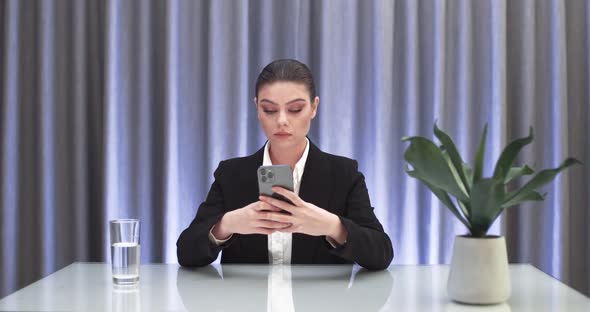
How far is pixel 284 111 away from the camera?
1847 millimetres

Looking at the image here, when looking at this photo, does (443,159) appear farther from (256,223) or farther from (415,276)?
(256,223)

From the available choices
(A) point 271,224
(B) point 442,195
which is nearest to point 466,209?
(B) point 442,195

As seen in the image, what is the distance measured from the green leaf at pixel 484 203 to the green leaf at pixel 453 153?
4 centimetres

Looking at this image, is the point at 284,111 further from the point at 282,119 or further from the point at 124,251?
the point at 124,251

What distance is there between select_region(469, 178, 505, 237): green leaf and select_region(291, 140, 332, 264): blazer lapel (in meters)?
0.75

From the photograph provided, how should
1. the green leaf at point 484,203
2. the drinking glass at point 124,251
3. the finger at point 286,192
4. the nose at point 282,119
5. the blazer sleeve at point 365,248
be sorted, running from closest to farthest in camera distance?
the green leaf at point 484,203, the drinking glass at point 124,251, the finger at point 286,192, the blazer sleeve at point 365,248, the nose at point 282,119

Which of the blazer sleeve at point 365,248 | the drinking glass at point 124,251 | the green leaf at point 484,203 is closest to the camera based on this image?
the green leaf at point 484,203

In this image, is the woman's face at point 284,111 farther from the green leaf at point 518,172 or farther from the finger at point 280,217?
the green leaf at point 518,172

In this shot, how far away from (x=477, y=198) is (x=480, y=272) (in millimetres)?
138

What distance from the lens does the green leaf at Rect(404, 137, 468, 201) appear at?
1.20 meters

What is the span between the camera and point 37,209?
113 inches

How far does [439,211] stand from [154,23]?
5.04 feet

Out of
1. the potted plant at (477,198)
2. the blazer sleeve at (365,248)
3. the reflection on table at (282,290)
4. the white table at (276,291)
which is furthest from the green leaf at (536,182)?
the blazer sleeve at (365,248)

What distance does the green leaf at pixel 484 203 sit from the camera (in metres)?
1.17
